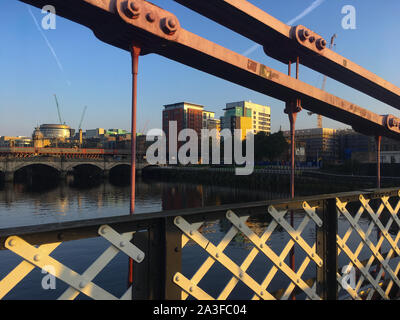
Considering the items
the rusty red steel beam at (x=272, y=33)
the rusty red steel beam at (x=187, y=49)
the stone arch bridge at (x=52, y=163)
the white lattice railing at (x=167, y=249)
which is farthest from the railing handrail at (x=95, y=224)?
the stone arch bridge at (x=52, y=163)

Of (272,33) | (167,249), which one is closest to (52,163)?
(272,33)

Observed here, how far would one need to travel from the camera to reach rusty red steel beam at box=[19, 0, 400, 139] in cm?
599

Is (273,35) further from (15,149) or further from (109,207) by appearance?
(15,149)

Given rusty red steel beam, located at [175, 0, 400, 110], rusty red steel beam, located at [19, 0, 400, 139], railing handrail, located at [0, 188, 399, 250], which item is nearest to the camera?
railing handrail, located at [0, 188, 399, 250]

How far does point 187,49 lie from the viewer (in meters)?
7.57

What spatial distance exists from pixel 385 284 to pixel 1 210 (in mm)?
41626

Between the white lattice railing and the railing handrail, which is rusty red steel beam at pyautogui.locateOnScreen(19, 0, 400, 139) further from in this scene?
the white lattice railing

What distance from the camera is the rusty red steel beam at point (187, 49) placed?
599cm

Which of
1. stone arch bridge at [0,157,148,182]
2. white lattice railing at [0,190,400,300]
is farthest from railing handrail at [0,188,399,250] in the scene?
stone arch bridge at [0,157,148,182]

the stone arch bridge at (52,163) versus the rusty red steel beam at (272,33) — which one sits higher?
the rusty red steel beam at (272,33)

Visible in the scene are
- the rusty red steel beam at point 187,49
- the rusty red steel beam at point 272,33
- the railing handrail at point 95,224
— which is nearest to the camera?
the railing handrail at point 95,224

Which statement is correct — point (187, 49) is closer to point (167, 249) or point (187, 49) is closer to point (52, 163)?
point (167, 249)

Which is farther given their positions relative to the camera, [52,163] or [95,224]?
[52,163]

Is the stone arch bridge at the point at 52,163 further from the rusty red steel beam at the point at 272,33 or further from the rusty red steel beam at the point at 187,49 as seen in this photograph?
the rusty red steel beam at the point at 187,49
